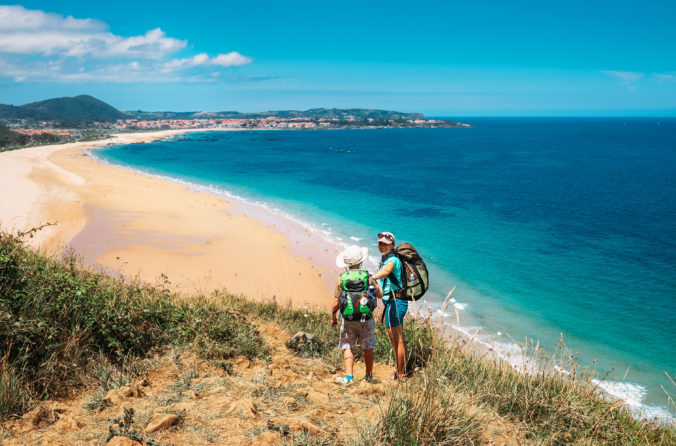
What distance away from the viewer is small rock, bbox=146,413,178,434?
336cm

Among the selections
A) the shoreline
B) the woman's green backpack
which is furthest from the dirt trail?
the shoreline

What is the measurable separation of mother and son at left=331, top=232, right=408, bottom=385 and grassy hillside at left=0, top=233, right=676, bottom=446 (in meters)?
0.59

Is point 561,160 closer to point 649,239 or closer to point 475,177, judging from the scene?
point 475,177

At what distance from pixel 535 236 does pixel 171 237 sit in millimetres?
20128

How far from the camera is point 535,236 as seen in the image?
22641 mm

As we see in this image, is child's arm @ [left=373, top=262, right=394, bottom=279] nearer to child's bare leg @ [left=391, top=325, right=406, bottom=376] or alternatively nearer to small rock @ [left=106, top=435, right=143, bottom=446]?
child's bare leg @ [left=391, top=325, right=406, bottom=376]

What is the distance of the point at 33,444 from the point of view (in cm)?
319

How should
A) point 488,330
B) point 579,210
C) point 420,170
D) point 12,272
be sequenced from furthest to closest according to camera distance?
point 420,170
point 579,210
point 488,330
point 12,272

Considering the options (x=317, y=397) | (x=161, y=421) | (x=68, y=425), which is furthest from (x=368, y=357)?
(x=68, y=425)

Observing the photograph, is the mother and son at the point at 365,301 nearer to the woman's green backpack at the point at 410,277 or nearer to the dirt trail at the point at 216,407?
the woman's green backpack at the point at 410,277

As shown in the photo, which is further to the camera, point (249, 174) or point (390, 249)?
point (249, 174)

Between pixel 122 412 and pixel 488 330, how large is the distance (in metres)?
10.9

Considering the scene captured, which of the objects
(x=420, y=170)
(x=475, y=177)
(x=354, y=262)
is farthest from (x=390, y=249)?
(x=420, y=170)

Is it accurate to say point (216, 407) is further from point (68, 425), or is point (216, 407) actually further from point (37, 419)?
point (37, 419)
